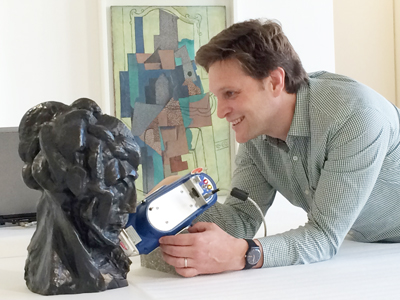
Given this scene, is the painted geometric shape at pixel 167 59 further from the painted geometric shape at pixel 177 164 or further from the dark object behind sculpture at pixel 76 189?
the dark object behind sculpture at pixel 76 189

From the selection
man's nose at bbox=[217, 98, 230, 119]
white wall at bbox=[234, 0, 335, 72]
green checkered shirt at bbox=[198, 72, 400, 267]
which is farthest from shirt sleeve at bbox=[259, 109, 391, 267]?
white wall at bbox=[234, 0, 335, 72]

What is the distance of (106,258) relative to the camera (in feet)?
3.62

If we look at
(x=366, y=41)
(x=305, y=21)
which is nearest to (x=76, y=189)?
(x=305, y=21)

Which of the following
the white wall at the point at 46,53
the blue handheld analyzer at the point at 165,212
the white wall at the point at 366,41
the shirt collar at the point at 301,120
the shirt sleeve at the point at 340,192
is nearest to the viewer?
the blue handheld analyzer at the point at 165,212

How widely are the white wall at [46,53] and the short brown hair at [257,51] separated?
4.73 ft

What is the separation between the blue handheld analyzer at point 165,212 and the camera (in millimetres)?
1189

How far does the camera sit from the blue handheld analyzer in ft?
3.90

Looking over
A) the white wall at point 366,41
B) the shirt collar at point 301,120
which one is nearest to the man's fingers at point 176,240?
the shirt collar at point 301,120

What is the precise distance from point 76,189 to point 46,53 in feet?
6.82

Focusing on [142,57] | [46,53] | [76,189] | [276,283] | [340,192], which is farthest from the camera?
[142,57]

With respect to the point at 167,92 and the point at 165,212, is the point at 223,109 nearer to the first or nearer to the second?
the point at 165,212

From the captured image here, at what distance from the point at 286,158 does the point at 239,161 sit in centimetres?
20

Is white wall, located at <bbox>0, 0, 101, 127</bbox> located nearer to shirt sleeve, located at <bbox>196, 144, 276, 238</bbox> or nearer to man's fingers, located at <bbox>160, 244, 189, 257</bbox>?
shirt sleeve, located at <bbox>196, 144, 276, 238</bbox>

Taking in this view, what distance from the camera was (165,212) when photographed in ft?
4.02
